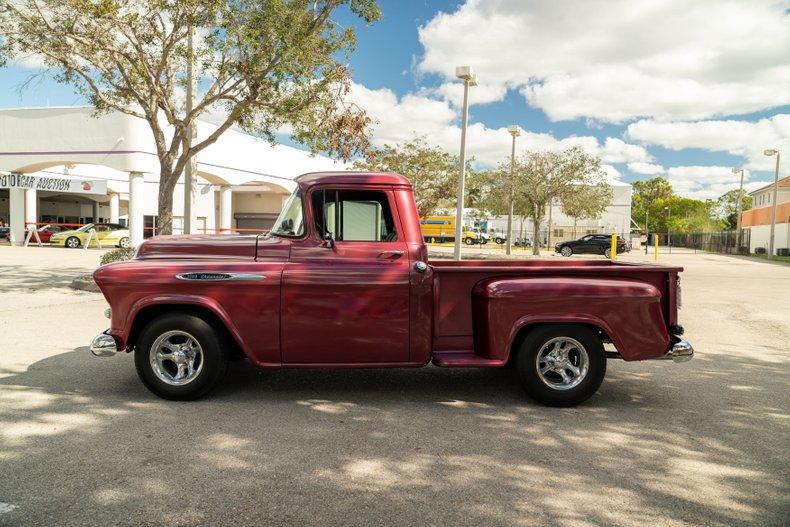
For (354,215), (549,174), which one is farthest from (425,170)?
(354,215)

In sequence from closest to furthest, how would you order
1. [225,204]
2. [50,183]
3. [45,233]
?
[50,183] → [45,233] → [225,204]

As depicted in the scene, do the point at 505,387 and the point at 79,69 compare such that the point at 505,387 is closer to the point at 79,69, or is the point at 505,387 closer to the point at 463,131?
the point at 79,69

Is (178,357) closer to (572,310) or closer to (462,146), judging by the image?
(572,310)

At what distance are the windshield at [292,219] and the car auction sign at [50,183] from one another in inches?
1165

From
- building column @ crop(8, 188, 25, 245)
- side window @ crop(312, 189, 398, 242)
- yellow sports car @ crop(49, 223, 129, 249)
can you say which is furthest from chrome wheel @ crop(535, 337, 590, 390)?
building column @ crop(8, 188, 25, 245)

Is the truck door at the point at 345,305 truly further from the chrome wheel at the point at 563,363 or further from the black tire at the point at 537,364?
the chrome wheel at the point at 563,363

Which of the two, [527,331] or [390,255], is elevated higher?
[390,255]

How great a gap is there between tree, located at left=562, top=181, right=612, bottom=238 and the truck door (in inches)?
1370

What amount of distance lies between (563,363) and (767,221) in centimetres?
5305

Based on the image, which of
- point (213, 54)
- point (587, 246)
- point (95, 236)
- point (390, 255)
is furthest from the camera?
point (587, 246)

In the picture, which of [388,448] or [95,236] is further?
[95,236]

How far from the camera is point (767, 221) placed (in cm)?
4878

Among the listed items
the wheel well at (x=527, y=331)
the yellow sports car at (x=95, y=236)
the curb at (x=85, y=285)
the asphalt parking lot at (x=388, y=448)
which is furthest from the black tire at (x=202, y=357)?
the yellow sports car at (x=95, y=236)

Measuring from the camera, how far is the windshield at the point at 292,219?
5.07 m
